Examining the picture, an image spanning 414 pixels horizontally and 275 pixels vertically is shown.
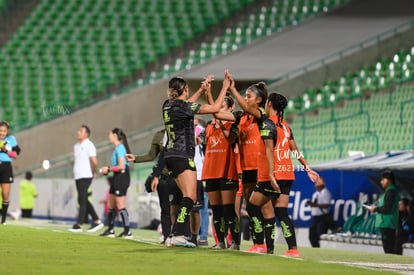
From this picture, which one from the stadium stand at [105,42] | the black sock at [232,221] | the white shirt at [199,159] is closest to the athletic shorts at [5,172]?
the white shirt at [199,159]

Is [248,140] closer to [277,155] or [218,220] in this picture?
[277,155]

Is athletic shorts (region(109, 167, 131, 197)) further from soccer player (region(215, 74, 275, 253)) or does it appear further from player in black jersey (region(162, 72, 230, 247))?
player in black jersey (region(162, 72, 230, 247))

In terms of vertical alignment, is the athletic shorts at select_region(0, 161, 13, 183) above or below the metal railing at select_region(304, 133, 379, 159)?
below

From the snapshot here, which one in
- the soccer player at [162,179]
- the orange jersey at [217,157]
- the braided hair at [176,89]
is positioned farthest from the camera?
the soccer player at [162,179]

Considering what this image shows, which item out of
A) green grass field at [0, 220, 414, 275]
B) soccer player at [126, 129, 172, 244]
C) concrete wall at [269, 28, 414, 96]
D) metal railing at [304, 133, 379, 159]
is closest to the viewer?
green grass field at [0, 220, 414, 275]

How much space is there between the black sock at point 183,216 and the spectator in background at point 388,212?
235 inches

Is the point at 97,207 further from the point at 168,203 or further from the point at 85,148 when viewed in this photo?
the point at 168,203

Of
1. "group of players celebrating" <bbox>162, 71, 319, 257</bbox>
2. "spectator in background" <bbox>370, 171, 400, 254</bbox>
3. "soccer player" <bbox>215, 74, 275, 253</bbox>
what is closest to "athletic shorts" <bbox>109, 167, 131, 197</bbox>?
"spectator in background" <bbox>370, 171, 400, 254</bbox>

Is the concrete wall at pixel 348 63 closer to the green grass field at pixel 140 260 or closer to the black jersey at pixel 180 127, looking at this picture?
the green grass field at pixel 140 260

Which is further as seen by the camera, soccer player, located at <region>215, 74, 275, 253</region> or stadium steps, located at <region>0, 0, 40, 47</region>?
stadium steps, located at <region>0, 0, 40, 47</region>

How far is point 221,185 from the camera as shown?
13.0 m

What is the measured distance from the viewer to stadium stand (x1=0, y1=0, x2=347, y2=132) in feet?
118

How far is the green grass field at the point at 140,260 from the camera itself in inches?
378

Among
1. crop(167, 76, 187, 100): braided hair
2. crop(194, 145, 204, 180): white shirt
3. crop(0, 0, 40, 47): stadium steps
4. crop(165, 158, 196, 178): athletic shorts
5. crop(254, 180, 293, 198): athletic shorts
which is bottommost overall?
crop(254, 180, 293, 198): athletic shorts
